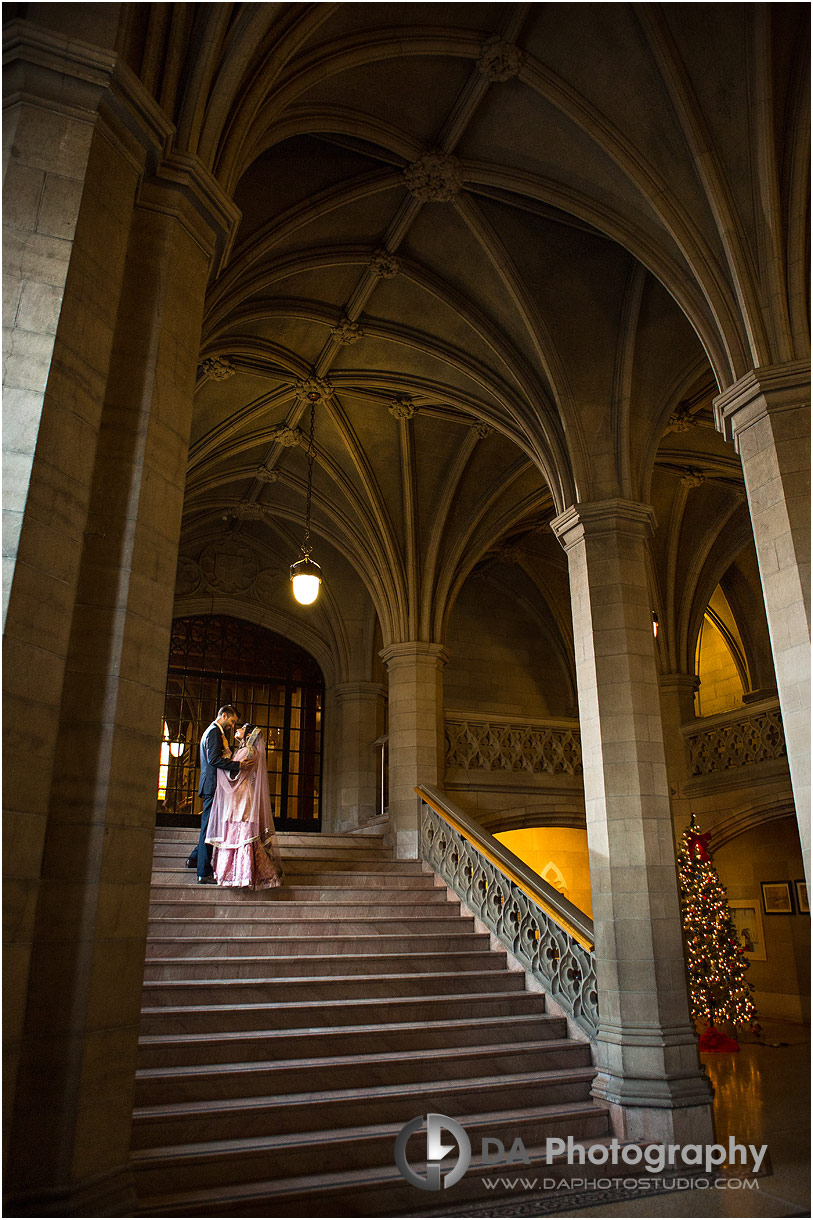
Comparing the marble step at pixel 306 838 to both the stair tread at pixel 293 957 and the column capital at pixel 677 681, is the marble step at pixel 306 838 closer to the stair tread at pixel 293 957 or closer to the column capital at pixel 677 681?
the stair tread at pixel 293 957

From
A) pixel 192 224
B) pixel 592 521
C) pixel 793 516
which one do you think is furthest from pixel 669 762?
pixel 192 224

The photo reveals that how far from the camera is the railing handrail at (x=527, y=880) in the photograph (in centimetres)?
688

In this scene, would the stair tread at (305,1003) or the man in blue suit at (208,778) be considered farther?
the man in blue suit at (208,778)

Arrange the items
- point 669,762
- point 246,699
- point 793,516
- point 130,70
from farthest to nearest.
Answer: point 246,699
point 669,762
point 793,516
point 130,70

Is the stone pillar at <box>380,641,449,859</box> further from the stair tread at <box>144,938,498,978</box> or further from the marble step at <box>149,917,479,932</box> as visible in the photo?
the stair tread at <box>144,938,498,978</box>

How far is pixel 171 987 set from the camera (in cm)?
581

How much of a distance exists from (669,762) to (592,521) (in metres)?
7.23

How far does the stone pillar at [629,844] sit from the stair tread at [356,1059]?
0.53 m

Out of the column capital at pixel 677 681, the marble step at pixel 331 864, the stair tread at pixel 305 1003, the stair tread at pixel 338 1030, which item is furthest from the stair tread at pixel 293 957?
the column capital at pixel 677 681

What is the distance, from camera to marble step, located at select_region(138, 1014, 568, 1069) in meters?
5.23

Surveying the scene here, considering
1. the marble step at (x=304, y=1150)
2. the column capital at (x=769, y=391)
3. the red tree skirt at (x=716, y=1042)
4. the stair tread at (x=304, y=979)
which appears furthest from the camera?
the red tree skirt at (x=716, y=1042)

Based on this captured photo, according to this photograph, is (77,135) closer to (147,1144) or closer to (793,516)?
(793,516)

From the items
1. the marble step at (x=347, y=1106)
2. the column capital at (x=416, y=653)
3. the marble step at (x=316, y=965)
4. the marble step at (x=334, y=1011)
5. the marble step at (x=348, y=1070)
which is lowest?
the marble step at (x=347, y=1106)

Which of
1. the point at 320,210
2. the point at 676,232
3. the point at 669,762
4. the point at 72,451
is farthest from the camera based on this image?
the point at 669,762
